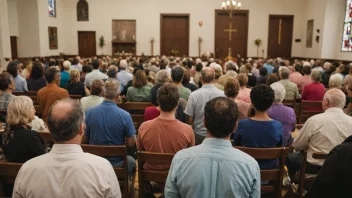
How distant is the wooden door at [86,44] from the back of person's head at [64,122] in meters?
19.4

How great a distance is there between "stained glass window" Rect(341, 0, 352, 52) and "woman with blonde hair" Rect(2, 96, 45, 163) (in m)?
16.1

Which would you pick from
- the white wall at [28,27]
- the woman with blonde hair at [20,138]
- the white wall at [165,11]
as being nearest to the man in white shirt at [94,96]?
the woman with blonde hair at [20,138]

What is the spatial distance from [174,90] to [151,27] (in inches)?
692

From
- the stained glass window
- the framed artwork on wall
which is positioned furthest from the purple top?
the framed artwork on wall

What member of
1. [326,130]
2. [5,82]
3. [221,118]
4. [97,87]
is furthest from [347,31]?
[221,118]

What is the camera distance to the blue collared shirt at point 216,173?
6.33 ft

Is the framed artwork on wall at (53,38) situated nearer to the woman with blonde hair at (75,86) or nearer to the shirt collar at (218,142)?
the woman with blonde hair at (75,86)

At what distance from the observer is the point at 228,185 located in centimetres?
192

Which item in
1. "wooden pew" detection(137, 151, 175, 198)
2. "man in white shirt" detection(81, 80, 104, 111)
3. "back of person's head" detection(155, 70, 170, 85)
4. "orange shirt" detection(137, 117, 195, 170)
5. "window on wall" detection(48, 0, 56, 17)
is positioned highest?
"window on wall" detection(48, 0, 56, 17)

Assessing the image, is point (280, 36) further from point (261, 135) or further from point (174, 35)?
point (261, 135)

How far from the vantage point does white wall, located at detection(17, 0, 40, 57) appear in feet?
56.3

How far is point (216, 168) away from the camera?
1.94m

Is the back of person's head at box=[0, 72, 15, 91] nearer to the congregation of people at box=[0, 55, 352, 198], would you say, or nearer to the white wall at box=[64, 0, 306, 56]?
the congregation of people at box=[0, 55, 352, 198]

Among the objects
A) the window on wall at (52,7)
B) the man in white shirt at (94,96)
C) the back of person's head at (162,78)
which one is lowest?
the man in white shirt at (94,96)
